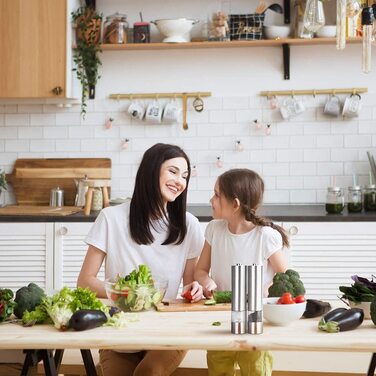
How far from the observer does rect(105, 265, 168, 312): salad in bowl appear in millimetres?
2988

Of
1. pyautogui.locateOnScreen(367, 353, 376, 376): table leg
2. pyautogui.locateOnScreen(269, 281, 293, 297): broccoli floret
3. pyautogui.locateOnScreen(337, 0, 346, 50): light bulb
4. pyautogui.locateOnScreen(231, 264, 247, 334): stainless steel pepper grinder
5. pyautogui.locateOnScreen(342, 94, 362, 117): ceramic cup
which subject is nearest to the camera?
pyautogui.locateOnScreen(231, 264, 247, 334): stainless steel pepper grinder

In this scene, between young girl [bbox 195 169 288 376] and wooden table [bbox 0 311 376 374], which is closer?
wooden table [bbox 0 311 376 374]

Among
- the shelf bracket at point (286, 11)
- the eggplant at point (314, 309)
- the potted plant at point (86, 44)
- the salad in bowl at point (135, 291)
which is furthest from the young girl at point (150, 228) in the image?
the shelf bracket at point (286, 11)

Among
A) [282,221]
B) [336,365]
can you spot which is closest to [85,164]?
[282,221]

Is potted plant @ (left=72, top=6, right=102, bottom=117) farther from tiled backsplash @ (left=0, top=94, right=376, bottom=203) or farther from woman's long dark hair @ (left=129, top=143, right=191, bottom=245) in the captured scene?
woman's long dark hair @ (left=129, top=143, right=191, bottom=245)

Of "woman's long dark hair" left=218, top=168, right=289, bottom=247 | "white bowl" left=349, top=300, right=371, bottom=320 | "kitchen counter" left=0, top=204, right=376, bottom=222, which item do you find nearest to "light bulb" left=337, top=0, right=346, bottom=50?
"woman's long dark hair" left=218, top=168, right=289, bottom=247

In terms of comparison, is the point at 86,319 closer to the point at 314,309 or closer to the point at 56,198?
the point at 314,309

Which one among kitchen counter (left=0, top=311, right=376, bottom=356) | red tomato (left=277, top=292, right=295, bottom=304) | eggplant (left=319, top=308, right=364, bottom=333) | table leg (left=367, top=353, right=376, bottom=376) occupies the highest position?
red tomato (left=277, top=292, right=295, bottom=304)

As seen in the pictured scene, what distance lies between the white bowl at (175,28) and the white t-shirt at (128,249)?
2395 millimetres

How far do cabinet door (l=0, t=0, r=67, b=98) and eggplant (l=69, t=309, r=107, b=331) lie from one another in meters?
3.17

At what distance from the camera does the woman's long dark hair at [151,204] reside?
3.57 m

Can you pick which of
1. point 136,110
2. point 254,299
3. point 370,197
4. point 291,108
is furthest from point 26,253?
point 254,299

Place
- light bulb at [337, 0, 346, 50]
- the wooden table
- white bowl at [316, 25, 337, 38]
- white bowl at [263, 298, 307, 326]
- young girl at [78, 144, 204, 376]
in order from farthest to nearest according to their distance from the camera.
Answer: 1. white bowl at [316, 25, 337, 38]
2. young girl at [78, 144, 204, 376]
3. light bulb at [337, 0, 346, 50]
4. white bowl at [263, 298, 307, 326]
5. the wooden table

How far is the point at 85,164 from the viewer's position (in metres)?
6.04
